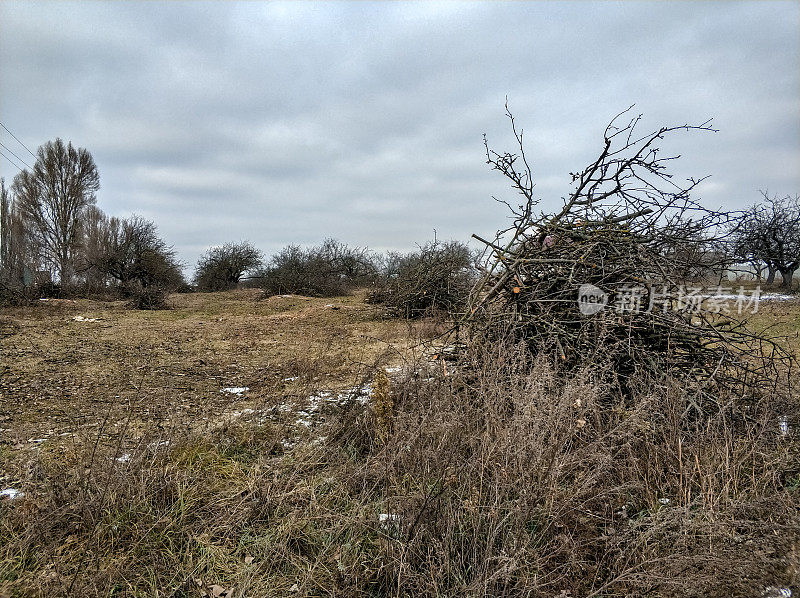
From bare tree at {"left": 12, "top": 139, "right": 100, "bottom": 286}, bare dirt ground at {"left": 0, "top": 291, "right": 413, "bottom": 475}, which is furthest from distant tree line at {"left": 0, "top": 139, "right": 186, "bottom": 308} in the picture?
bare dirt ground at {"left": 0, "top": 291, "right": 413, "bottom": 475}

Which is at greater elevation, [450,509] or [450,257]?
[450,257]

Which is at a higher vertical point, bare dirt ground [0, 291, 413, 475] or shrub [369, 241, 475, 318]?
shrub [369, 241, 475, 318]

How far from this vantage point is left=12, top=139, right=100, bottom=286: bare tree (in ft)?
74.9

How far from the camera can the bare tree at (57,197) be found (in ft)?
74.9

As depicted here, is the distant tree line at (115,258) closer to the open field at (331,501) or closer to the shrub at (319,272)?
Result: the shrub at (319,272)

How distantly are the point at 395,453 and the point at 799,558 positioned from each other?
2.09 metres

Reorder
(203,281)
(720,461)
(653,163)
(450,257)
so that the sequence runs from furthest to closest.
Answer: (203,281) → (450,257) → (653,163) → (720,461)

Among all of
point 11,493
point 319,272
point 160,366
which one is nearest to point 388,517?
point 11,493

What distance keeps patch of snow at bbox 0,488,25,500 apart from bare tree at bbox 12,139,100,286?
2411cm

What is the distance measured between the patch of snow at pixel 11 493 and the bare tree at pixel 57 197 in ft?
79.1

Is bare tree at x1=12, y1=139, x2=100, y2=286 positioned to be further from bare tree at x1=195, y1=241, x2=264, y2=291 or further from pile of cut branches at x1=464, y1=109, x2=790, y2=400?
pile of cut branches at x1=464, y1=109, x2=790, y2=400

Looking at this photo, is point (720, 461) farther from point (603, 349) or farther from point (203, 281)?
point (203, 281)

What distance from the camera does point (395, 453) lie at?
2871mm

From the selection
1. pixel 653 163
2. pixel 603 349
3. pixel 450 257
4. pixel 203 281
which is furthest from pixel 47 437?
pixel 203 281
